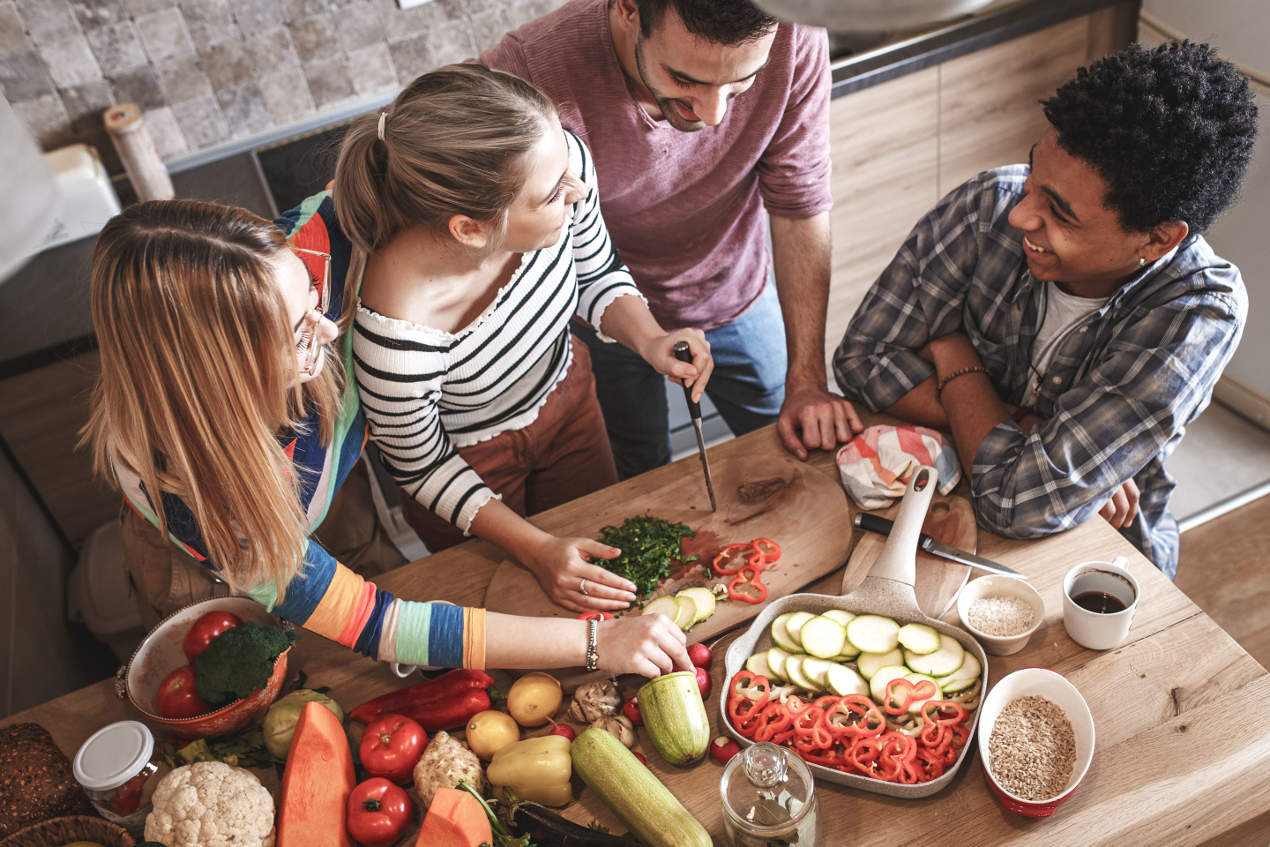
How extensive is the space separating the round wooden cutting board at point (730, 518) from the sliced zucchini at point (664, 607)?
0.03 m

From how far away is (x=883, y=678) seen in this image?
1330mm

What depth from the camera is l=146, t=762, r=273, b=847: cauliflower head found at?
1197 mm

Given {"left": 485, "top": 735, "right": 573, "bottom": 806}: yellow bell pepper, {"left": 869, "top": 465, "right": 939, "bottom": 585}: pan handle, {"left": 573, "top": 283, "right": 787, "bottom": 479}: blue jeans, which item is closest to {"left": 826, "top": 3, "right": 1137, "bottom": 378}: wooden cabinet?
{"left": 573, "top": 283, "right": 787, "bottom": 479}: blue jeans

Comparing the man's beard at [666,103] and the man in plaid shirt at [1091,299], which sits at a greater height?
the man's beard at [666,103]

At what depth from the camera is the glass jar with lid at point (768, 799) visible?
3.70ft

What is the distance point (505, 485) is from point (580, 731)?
651mm

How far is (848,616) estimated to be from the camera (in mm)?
1422

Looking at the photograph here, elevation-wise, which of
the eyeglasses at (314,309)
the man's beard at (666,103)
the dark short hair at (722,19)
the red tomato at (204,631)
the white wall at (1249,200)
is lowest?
the white wall at (1249,200)

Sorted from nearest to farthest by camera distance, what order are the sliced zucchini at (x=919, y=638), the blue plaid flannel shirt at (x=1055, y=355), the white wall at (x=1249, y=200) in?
the sliced zucchini at (x=919, y=638), the blue plaid flannel shirt at (x=1055, y=355), the white wall at (x=1249, y=200)

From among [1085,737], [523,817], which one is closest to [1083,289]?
[1085,737]

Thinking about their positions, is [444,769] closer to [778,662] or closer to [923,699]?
[778,662]

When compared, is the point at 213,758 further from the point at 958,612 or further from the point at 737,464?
the point at 958,612

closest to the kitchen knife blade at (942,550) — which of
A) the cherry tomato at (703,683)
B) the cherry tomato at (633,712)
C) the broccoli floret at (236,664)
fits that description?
the cherry tomato at (703,683)

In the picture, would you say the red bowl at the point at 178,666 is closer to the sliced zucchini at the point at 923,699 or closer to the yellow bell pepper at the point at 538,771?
the yellow bell pepper at the point at 538,771
